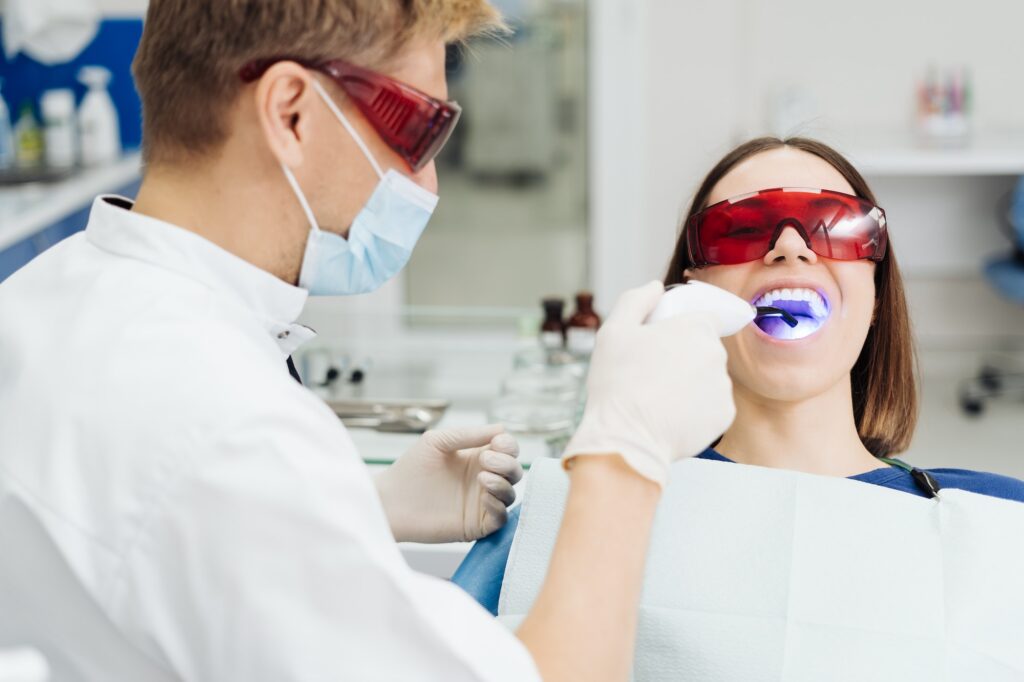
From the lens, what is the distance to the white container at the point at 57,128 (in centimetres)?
357

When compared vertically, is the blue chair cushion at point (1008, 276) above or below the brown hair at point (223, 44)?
below

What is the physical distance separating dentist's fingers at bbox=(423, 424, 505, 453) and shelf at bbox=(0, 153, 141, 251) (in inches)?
59.6

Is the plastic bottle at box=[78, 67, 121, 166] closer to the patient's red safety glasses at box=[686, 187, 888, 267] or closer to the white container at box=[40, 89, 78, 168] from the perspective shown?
the white container at box=[40, 89, 78, 168]

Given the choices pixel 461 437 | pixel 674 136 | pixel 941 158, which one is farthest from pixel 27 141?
pixel 941 158

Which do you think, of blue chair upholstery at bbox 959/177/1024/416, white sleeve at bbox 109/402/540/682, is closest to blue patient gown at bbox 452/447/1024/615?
white sleeve at bbox 109/402/540/682

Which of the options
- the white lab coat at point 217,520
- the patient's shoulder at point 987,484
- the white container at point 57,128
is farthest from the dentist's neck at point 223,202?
the white container at point 57,128

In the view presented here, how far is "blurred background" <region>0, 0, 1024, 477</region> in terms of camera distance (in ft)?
12.8

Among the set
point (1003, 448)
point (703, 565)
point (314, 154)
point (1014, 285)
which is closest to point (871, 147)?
point (1014, 285)

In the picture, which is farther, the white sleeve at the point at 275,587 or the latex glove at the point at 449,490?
the latex glove at the point at 449,490

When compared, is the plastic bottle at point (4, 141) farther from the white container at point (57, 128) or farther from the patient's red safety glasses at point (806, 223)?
the patient's red safety glasses at point (806, 223)

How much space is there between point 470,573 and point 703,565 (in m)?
0.28

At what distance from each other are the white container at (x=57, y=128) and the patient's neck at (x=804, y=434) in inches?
A: 104

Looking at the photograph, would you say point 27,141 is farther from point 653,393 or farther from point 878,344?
point 653,393

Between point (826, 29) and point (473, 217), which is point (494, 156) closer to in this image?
point (473, 217)
